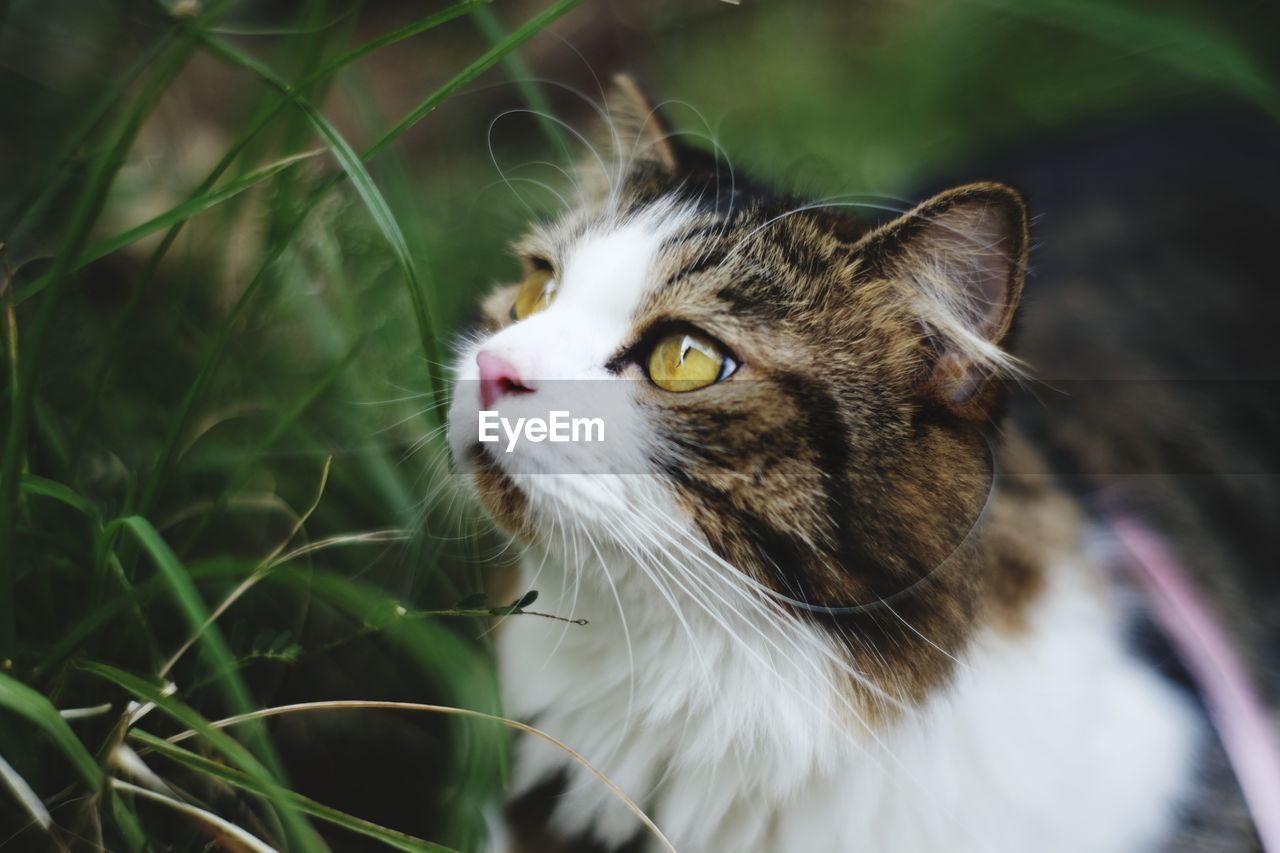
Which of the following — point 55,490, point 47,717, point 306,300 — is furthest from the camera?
point 306,300

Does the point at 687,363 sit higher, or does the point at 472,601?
the point at 687,363

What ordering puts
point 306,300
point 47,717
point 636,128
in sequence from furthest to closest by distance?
point 306,300, point 636,128, point 47,717

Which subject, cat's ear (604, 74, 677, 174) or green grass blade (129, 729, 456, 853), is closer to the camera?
green grass blade (129, 729, 456, 853)

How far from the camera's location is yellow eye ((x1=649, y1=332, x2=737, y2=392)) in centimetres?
62

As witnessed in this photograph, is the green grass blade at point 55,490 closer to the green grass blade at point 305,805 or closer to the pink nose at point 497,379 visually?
the green grass blade at point 305,805

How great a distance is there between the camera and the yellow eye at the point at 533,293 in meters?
0.74

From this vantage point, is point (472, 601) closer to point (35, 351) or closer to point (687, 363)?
point (687, 363)

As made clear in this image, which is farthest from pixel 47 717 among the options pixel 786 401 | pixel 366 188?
pixel 786 401

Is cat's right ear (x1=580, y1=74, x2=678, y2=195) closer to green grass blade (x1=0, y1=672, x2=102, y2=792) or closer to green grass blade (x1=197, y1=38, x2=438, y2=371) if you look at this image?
green grass blade (x1=197, y1=38, x2=438, y2=371)

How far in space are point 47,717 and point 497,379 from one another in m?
0.37

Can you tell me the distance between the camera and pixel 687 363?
2.04 feet

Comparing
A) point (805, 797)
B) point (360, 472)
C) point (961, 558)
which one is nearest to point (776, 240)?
point (961, 558)

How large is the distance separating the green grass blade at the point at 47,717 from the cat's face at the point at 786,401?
0.32 meters

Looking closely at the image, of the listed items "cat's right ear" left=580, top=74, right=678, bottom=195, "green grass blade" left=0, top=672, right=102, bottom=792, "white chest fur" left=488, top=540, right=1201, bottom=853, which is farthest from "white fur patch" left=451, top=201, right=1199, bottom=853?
"green grass blade" left=0, top=672, right=102, bottom=792
